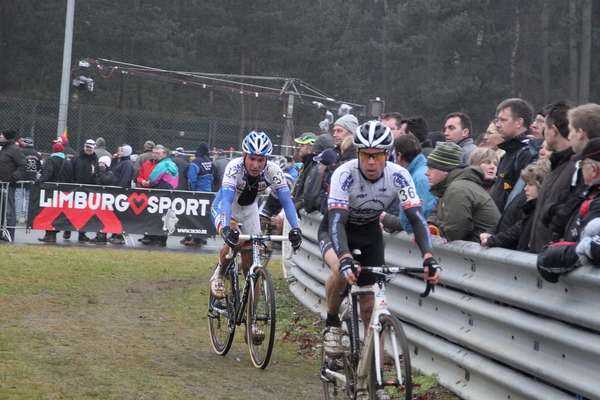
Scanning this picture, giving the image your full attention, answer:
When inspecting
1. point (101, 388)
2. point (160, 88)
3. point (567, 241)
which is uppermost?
point (160, 88)

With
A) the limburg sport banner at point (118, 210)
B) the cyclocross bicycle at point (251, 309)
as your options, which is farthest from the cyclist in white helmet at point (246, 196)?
the limburg sport banner at point (118, 210)

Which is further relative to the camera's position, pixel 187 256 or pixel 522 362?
pixel 187 256

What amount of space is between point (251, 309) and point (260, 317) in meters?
0.17

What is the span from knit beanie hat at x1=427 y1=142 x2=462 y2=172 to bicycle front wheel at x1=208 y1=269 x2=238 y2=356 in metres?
2.56

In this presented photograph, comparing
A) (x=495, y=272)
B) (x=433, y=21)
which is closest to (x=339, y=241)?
(x=495, y=272)

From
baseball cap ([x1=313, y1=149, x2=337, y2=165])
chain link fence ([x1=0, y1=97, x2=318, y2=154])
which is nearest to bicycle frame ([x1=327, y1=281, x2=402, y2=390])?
baseball cap ([x1=313, y1=149, x2=337, y2=165])

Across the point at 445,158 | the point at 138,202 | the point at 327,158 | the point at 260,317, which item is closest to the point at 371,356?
the point at 445,158

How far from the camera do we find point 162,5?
52.8m

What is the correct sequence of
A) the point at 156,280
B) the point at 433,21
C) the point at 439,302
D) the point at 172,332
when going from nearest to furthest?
the point at 439,302 → the point at 172,332 → the point at 156,280 → the point at 433,21

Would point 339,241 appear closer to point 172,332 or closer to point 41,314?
point 172,332

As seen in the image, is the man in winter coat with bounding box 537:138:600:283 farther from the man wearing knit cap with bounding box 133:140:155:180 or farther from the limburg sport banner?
the man wearing knit cap with bounding box 133:140:155:180

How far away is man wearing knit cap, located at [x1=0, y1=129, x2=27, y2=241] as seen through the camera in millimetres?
19000

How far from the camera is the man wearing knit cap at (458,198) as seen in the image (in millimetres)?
7234

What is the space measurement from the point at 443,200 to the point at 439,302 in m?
0.95
